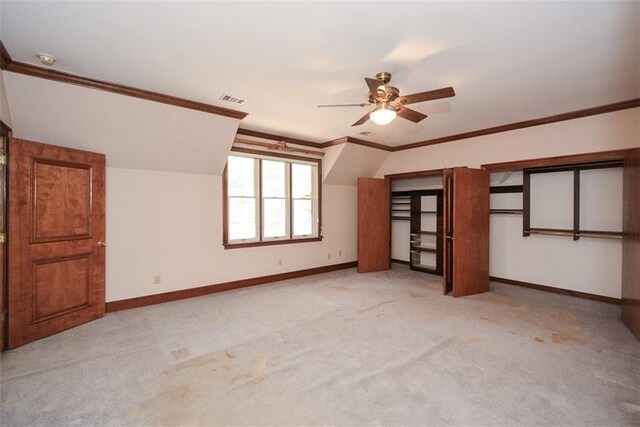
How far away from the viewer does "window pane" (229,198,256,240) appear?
4.87 m

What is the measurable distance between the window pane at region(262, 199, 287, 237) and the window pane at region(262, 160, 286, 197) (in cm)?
14

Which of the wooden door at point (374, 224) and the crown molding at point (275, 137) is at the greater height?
the crown molding at point (275, 137)

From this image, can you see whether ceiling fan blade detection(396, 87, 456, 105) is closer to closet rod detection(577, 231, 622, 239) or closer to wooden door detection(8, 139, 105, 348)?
closet rod detection(577, 231, 622, 239)

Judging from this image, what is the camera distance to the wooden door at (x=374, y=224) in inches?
A: 237

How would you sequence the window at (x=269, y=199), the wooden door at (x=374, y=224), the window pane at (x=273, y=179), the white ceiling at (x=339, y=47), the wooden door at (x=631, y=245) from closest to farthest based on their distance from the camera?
the white ceiling at (x=339, y=47), the wooden door at (x=631, y=245), the window at (x=269, y=199), the window pane at (x=273, y=179), the wooden door at (x=374, y=224)

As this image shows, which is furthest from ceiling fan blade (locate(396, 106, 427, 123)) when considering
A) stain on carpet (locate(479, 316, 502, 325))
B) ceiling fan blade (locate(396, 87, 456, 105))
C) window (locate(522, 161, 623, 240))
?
window (locate(522, 161, 623, 240))

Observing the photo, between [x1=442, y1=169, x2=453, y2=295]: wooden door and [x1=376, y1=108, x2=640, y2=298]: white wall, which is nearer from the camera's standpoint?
[x1=376, y1=108, x2=640, y2=298]: white wall

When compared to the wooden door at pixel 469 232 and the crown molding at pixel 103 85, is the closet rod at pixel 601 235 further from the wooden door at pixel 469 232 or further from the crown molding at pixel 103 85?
the crown molding at pixel 103 85

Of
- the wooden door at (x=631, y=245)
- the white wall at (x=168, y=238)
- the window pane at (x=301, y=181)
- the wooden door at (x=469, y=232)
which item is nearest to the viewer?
the wooden door at (x=631, y=245)

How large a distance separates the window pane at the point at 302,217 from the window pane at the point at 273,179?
40 centimetres

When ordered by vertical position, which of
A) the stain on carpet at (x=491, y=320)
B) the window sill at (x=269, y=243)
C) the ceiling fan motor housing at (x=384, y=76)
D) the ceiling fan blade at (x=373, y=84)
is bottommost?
the stain on carpet at (x=491, y=320)

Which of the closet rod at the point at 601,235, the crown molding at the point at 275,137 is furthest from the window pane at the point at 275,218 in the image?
the closet rod at the point at 601,235

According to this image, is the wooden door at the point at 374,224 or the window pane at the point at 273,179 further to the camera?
the wooden door at the point at 374,224

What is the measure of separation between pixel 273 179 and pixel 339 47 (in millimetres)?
3214
